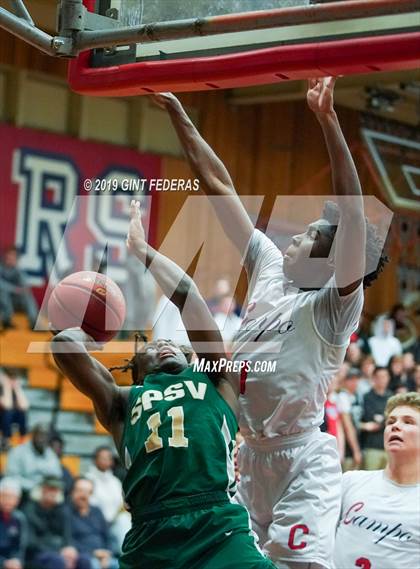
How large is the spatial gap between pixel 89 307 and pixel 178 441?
Answer: 0.66 meters

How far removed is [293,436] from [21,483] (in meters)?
6.65

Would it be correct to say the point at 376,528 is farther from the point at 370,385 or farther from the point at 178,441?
the point at 370,385

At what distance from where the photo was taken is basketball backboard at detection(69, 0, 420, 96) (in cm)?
356

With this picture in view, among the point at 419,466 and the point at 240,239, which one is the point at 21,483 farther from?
the point at 240,239

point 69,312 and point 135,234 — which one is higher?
point 135,234

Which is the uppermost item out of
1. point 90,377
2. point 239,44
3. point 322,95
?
point 239,44

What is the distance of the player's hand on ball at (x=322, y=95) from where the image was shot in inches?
162

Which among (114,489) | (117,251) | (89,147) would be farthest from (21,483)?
(117,251)

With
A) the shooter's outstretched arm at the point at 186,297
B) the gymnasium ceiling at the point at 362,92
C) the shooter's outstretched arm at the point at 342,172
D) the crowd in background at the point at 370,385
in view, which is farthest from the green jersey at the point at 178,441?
the crowd in background at the point at 370,385

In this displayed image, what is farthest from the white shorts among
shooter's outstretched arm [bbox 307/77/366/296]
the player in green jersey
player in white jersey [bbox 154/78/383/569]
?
shooter's outstretched arm [bbox 307/77/366/296]

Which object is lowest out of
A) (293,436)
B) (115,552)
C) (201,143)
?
(115,552)

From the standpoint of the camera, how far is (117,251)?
5.71 meters

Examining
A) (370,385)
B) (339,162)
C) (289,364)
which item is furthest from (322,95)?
(370,385)

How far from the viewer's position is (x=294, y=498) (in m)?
4.59
